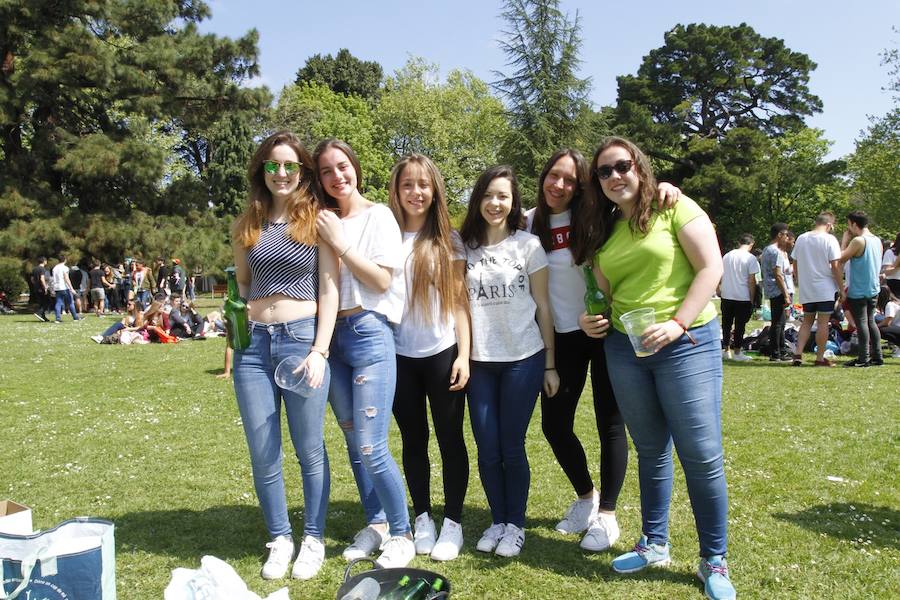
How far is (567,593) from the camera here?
3.04m

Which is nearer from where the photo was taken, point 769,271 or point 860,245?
point 860,245

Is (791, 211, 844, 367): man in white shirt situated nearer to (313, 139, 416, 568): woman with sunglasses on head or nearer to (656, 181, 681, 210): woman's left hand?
(656, 181, 681, 210): woman's left hand

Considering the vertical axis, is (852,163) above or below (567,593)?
above

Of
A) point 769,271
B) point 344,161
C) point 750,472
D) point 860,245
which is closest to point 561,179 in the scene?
point 344,161

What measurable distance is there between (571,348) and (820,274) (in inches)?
280

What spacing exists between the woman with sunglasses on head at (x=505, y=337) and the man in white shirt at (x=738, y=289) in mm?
7266

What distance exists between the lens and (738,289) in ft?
32.8

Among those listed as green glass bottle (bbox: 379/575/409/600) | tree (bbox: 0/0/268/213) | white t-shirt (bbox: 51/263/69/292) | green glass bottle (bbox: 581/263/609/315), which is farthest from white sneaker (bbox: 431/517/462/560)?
tree (bbox: 0/0/268/213)

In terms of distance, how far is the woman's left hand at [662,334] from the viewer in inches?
112

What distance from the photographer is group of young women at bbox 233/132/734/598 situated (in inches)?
117

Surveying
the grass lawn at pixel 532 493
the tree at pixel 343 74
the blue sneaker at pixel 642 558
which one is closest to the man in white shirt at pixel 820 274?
the grass lawn at pixel 532 493

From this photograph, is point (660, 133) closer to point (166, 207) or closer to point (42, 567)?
point (166, 207)

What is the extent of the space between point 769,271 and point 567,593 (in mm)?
8633

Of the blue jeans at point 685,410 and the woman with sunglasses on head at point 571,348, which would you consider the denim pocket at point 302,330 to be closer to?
the woman with sunglasses on head at point 571,348
